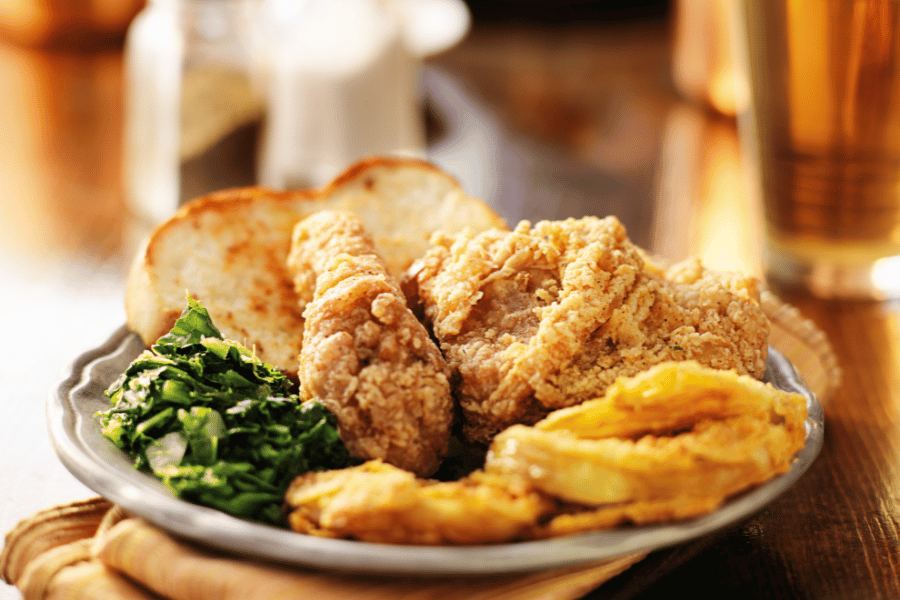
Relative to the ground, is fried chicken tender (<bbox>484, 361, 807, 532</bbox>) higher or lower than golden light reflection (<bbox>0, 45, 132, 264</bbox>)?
higher

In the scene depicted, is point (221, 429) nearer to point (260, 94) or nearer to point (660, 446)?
point (660, 446)

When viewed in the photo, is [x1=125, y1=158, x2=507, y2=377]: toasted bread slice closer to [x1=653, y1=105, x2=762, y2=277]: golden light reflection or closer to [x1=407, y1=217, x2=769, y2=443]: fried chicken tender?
[x1=407, y1=217, x2=769, y2=443]: fried chicken tender

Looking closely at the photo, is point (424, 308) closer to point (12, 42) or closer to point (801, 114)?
point (801, 114)

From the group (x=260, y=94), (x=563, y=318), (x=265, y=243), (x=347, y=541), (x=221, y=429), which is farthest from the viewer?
(x=260, y=94)

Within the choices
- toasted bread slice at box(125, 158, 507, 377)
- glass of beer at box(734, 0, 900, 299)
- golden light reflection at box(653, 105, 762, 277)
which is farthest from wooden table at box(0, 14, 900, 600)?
toasted bread slice at box(125, 158, 507, 377)

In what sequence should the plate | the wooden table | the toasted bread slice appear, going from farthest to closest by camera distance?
the toasted bread slice → the wooden table → the plate

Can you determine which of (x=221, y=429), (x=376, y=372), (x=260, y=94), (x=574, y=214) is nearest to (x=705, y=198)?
(x=574, y=214)
